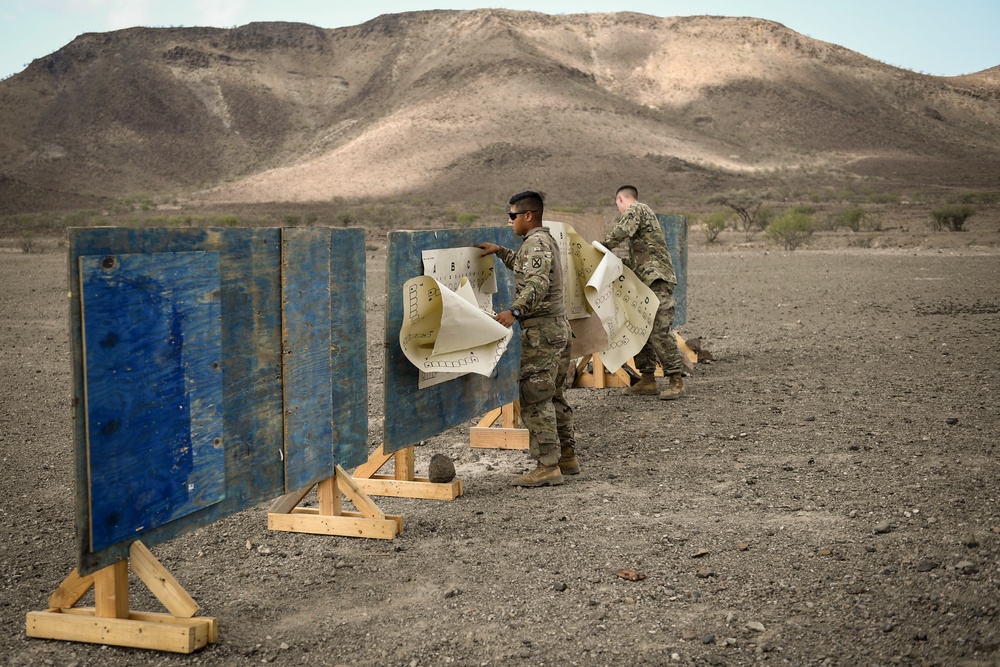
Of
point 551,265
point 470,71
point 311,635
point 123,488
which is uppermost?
point 470,71

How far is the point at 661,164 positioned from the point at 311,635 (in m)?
69.1

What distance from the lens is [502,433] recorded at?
7598 millimetres

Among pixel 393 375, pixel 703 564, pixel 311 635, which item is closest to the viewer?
pixel 311 635

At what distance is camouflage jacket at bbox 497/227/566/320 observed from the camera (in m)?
6.01

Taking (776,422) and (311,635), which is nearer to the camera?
(311,635)

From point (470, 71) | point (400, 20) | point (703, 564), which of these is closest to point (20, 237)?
point (703, 564)

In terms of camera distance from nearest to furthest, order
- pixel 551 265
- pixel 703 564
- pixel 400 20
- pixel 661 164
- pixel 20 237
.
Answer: pixel 703 564
pixel 551 265
pixel 20 237
pixel 661 164
pixel 400 20

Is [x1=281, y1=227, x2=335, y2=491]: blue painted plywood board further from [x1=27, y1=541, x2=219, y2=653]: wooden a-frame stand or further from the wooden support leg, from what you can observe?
the wooden support leg

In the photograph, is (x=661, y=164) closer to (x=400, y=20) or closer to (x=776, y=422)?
(x=400, y=20)

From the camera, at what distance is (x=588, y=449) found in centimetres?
755

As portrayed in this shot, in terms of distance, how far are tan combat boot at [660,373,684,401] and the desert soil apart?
5.9 inches

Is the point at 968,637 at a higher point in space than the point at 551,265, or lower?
lower

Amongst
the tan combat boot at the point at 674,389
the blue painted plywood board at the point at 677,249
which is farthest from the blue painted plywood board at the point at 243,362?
the blue painted plywood board at the point at 677,249

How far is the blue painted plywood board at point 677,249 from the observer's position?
10.8m
